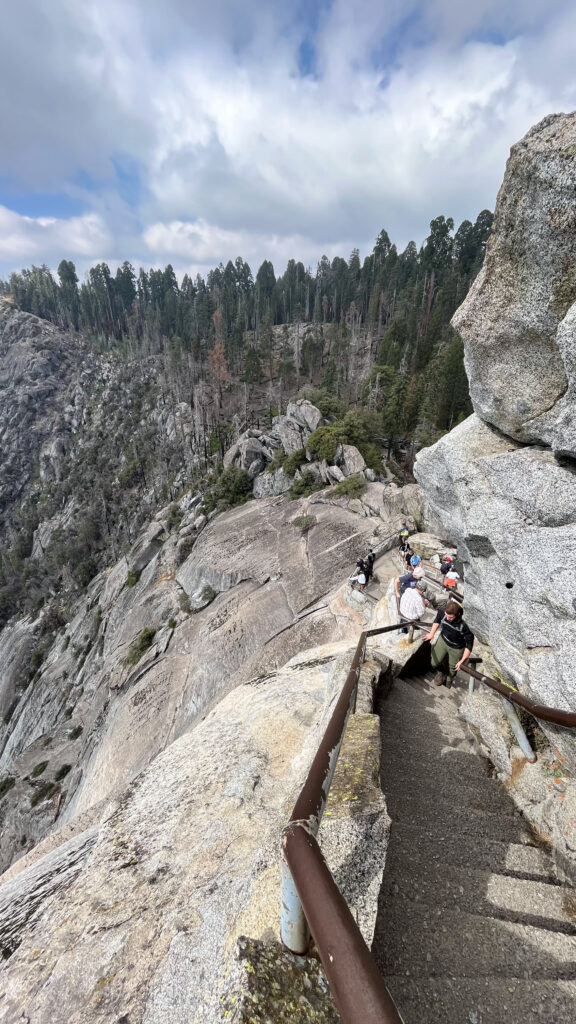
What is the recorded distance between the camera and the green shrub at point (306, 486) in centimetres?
3238

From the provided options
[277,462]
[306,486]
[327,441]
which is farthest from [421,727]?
[277,462]

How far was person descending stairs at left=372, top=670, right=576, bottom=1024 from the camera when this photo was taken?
244 cm

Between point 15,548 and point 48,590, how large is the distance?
62.2 ft

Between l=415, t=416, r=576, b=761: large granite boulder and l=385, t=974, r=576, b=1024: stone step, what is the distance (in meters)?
2.43

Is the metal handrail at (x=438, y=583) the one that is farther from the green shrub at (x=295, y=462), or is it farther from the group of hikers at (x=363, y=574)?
the green shrub at (x=295, y=462)

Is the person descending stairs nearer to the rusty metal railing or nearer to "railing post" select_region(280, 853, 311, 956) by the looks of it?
"railing post" select_region(280, 853, 311, 956)

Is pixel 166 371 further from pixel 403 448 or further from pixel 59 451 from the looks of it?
pixel 403 448

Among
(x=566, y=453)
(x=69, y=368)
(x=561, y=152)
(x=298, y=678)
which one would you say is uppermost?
(x=69, y=368)

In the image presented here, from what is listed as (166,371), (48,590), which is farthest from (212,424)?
(48,590)

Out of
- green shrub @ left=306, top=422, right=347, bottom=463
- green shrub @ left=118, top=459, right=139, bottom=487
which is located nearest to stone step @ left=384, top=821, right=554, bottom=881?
green shrub @ left=306, top=422, right=347, bottom=463

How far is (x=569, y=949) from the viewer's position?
2875 mm

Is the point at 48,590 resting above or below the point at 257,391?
below

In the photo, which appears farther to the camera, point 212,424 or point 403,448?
point 212,424

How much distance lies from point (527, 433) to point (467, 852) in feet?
16.3
